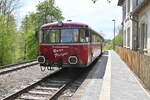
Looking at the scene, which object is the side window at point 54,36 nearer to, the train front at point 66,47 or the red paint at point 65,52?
the train front at point 66,47

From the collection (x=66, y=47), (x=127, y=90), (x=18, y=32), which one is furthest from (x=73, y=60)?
(x=18, y=32)

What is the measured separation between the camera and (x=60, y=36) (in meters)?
15.5

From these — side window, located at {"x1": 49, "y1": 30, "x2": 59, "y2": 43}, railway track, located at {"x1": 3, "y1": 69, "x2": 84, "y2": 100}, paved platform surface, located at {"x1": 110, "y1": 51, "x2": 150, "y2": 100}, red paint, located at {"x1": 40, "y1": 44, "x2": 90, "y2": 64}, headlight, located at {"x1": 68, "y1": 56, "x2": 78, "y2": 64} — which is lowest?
railway track, located at {"x1": 3, "y1": 69, "x2": 84, "y2": 100}

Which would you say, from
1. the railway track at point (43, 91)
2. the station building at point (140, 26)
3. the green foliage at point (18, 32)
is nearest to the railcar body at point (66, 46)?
the railway track at point (43, 91)

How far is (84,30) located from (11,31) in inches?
1046

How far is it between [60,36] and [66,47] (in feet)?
2.40

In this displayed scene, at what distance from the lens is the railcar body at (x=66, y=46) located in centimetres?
1502

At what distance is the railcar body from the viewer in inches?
591

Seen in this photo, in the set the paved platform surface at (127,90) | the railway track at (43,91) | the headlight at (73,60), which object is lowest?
the railway track at (43,91)

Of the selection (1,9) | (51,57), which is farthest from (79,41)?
(1,9)

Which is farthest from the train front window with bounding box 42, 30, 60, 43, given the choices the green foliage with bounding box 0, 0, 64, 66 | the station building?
the green foliage with bounding box 0, 0, 64, 66

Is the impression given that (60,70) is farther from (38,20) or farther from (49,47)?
(38,20)

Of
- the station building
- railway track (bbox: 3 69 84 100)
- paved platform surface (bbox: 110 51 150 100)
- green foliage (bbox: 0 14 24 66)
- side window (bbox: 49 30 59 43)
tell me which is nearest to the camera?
paved platform surface (bbox: 110 51 150 100)

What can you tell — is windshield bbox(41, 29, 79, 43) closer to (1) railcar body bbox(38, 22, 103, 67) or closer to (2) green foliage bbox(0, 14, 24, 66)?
(1) railcar body bbox(38, 22, 103, 67)
